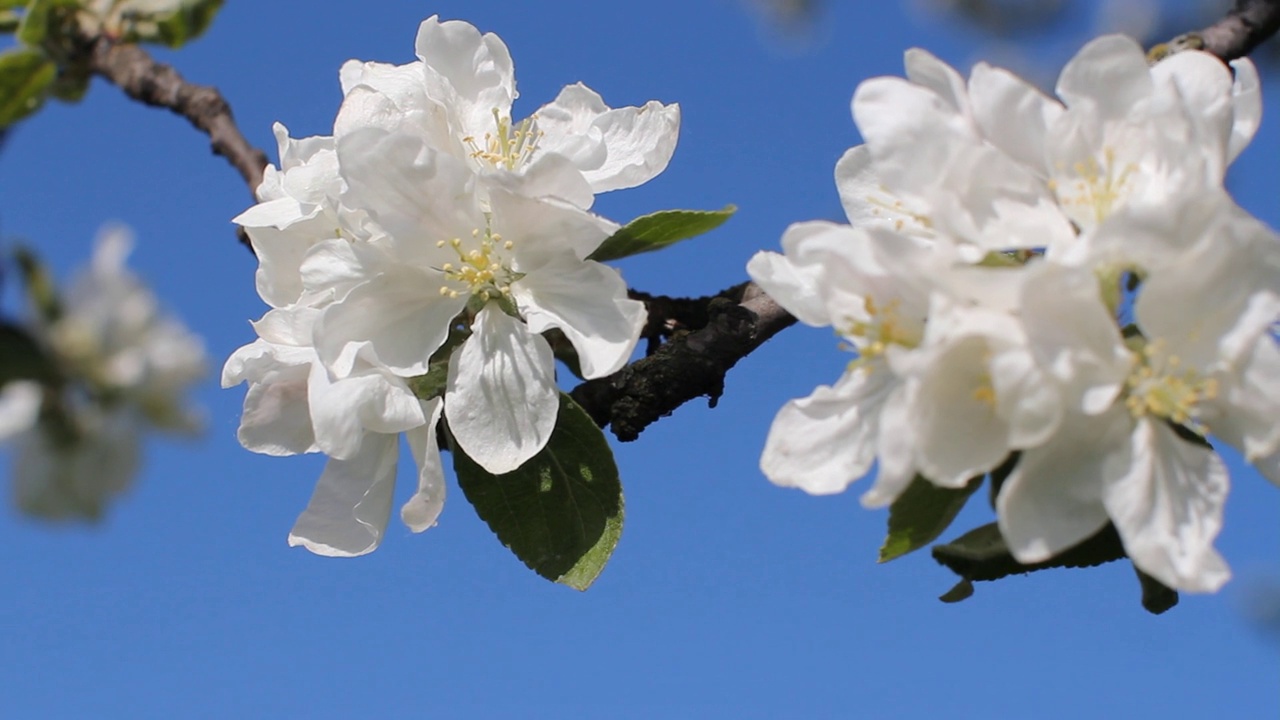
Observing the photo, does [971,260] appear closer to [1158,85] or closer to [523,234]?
[1158,85]

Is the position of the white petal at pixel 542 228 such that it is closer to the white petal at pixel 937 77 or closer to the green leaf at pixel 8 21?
the white petal at pixel 937 77

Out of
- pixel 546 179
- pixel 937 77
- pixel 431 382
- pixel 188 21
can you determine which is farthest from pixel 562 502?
pixel 188 21

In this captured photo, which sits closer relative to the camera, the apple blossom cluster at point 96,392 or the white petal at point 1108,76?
the apple blossom cluster at point 96,392

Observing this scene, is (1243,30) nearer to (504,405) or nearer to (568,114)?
(568,114)

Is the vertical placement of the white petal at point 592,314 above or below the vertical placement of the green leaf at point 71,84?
below

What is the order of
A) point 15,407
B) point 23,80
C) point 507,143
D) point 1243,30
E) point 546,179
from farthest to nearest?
point 1243,30
point 507,143
point 23,80
point 546,179
point 15,407

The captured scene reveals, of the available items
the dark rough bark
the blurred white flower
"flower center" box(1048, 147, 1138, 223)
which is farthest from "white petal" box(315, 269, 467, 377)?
the dark rough bark

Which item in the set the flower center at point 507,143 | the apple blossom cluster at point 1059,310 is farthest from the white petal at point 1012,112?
the flower center at point 507,143
